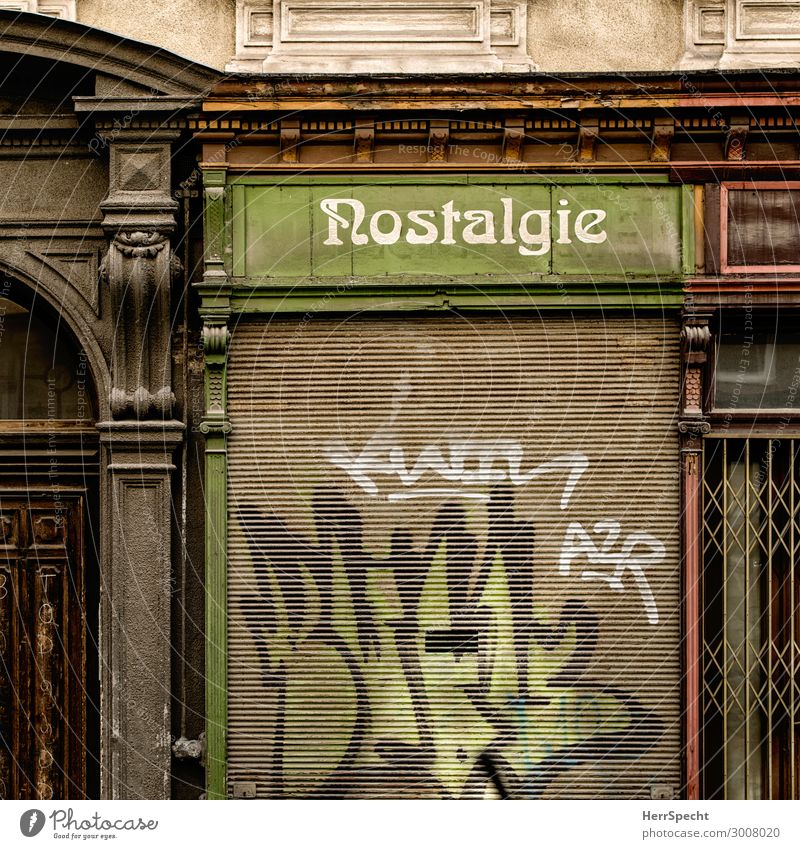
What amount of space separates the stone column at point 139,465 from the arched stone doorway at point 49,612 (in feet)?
1.50

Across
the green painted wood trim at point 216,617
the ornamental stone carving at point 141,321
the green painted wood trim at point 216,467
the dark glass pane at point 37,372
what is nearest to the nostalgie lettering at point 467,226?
the green painted wood trim at point 216,467

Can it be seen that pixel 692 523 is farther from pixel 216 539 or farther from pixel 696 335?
pixel 216 539

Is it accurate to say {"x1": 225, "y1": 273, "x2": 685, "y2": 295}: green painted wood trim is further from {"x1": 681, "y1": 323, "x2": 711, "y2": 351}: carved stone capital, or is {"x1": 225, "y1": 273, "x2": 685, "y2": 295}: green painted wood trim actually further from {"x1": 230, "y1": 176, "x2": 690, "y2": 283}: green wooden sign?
{"x1": 681, "y1": 323, "x2": 711, "y2": 351}: carved stone capital

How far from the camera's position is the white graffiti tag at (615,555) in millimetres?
8211

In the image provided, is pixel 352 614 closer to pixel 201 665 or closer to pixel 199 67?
pixel 201 665

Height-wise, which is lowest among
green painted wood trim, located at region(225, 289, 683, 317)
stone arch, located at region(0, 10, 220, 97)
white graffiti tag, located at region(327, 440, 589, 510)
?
white graffiti tag, located at region(327, 440, 589, 510)

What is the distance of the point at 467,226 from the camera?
8281mm

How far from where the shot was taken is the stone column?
820 cm

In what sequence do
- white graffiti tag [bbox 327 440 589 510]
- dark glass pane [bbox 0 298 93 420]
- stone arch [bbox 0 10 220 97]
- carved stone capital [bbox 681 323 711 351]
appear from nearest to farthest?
1. stone arch [bbox 0 10 220 97]
2. carved stone capital [bbox 681 323 711 351]
3. white graffiti tag [bbox 327 440 589 510]
4. dark glass pane [bbox 0 298 93 420]

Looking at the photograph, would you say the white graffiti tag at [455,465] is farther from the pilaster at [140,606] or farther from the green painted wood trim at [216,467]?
the pilaster at [140,606]

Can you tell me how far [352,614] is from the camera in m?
8.20

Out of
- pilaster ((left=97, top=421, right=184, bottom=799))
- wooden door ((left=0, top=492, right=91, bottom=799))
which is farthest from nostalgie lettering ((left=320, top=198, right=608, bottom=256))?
wooden door ((left=0, top=492, right=91, bottom=799))

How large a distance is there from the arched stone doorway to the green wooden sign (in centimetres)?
178
